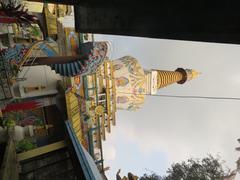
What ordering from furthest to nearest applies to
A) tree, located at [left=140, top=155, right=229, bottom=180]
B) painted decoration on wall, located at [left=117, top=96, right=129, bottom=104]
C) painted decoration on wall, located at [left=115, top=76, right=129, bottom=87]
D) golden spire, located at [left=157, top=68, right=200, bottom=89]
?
golden spire, located at [left=157, top=68, right=200, bottom=89], painted decoration on wall, located at [left=117, top=96, right=129, bottom=104], painted decoration on wall, located at [left=115, top=76, right=129, bottom=87], tree, located at [left=140, top=155, right=229, bottom=180]

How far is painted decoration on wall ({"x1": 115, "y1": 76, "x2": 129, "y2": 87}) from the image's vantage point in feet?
73.2

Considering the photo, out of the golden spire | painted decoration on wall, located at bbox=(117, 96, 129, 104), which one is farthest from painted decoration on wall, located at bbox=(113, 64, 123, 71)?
the golden spire

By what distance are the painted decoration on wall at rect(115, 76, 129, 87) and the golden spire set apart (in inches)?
218

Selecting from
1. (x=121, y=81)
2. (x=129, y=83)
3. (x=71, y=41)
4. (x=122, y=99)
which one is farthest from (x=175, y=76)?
(x=71, y=41)

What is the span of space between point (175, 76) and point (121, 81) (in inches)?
372

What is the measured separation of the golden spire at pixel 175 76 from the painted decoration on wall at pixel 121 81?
5525 millimetres

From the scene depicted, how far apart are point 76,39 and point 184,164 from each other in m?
11.3

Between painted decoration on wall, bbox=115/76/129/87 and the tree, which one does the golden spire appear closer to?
painted decoration on wall, bbox=115/76/129/87

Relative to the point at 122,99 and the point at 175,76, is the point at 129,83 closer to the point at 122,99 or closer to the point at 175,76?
the point at 122,99

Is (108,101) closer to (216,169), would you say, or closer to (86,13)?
(216,169)

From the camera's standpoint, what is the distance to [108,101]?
816 inches

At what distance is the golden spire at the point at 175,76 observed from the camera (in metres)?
26.9

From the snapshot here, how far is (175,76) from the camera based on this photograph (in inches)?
1128

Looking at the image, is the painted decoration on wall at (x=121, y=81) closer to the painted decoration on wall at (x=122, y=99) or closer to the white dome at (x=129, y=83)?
the white dome at (x=129, y=83)
